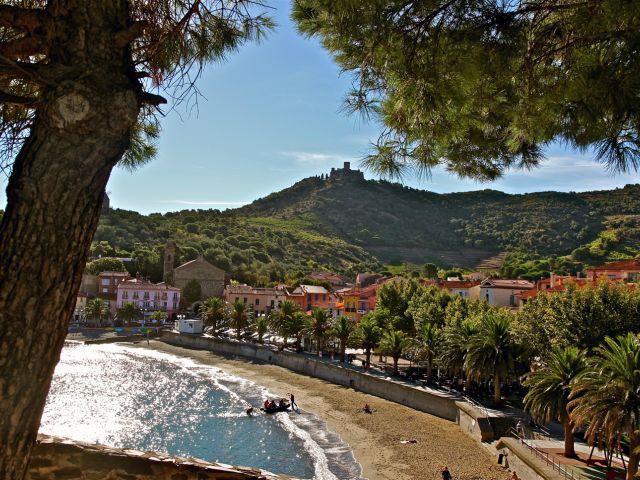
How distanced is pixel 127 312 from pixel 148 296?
4.11m

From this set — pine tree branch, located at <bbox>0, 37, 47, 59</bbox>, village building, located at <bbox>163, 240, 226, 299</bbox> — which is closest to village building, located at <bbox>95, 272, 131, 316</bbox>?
village building, located at <bbox>163, 240, 226, 299</bbox>

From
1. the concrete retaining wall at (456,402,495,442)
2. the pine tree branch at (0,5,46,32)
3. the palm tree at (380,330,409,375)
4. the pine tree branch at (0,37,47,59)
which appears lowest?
the concrete retaining wall at (456,402,495,442)

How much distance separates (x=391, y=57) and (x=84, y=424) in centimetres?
2373

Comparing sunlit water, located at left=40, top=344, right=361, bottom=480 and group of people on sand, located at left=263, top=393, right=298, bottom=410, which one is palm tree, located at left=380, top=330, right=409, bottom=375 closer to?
group of people on sand, located at left=263, top=393, right=298, bottom=410

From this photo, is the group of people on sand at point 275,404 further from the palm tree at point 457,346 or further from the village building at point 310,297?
the village building at point 310,297

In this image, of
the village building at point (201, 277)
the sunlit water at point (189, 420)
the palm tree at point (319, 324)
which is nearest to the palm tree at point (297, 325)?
the palm tree at point (319, 324)

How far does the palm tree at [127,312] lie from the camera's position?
208 feet

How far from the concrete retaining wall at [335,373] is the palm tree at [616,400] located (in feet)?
39.7

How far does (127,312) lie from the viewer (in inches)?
2505

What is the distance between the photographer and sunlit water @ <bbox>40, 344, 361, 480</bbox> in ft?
65.4

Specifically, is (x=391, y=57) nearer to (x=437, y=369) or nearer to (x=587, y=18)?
(x=587, y=18)

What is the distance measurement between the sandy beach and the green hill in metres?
49.8

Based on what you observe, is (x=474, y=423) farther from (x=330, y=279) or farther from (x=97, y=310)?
(x=330, y=279)

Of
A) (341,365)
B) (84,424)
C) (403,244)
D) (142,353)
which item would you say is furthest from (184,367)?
(403,244)
